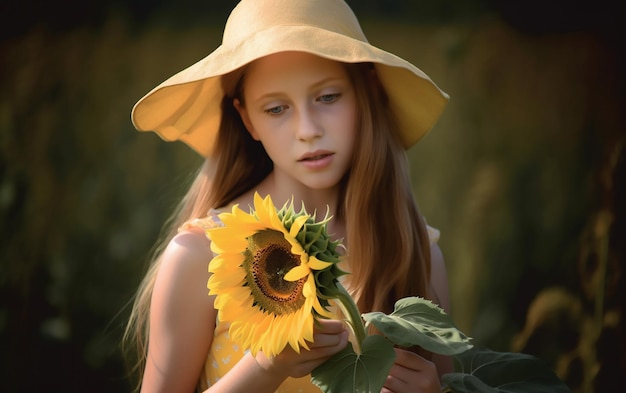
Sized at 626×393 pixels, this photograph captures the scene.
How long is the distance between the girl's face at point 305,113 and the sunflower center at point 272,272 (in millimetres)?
428

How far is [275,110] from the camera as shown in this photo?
174 centimetres

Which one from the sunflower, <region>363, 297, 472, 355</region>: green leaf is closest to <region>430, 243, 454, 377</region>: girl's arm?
<region>363, 297, 472, 355</region>: green leaf

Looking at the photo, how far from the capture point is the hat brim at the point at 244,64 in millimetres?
1650

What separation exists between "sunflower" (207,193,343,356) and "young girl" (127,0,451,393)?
258 mm

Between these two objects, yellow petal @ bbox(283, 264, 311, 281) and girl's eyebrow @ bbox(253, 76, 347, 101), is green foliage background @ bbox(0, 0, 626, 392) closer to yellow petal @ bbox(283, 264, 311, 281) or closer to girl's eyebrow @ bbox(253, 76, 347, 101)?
girl's eyebrow @ bbox(253, 76, 347, 101)

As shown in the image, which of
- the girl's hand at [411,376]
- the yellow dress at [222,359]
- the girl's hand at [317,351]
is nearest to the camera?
the girl's hand at [317,351]

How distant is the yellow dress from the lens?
176 centimetres

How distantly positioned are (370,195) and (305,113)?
256 mm

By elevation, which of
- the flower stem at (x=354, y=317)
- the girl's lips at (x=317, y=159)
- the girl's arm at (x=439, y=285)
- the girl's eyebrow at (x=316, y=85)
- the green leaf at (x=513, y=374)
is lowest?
the green leaf at (x=513, y=374)

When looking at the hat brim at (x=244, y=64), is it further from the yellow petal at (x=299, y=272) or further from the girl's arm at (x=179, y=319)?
the yellow petal at (x=299, y=272)

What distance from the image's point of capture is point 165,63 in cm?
285

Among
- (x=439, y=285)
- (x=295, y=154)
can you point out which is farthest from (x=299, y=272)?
(x=439, y=285)

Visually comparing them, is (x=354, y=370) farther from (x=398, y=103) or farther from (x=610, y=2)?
(x=610, y=2)

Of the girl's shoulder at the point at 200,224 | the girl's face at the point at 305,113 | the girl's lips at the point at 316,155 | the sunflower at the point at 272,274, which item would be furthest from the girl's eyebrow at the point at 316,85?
the sunflower at the point at 272,274
